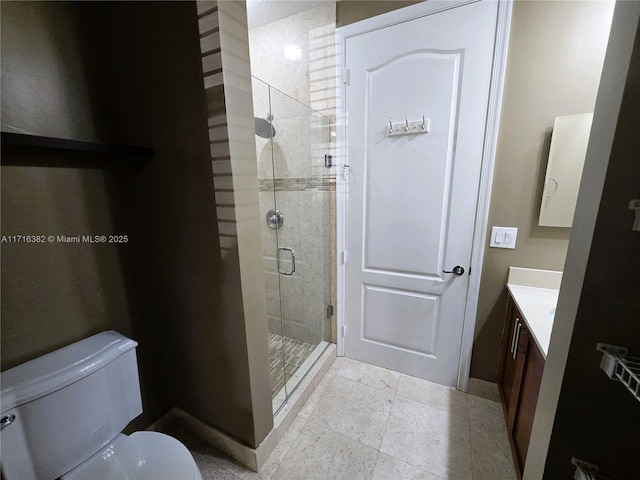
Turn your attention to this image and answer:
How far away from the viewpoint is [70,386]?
919mm

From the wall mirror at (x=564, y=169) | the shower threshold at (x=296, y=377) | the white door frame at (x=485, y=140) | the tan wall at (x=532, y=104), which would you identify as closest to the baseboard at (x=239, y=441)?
the shower threshold at (x=296, y=377)

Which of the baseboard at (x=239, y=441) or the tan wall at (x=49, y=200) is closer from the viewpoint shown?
the tan wall at (x=49, y=200)

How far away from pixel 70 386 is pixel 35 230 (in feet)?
1.96

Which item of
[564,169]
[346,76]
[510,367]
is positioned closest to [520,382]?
[510,367]

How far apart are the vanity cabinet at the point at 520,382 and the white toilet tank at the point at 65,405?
1745 mm

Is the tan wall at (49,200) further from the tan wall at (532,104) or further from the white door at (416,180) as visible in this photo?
the tan wall at (532,104)

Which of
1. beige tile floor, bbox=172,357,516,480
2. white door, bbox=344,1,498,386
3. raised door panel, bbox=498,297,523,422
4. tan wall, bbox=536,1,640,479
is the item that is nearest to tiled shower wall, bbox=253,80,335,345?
white door, bbox=344,1,498,386

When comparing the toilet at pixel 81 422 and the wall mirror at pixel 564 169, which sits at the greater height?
the wall mirror at pixel 564 169

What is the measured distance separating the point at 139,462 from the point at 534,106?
248 cm

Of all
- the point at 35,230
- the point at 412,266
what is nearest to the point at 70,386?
the point at 35,230

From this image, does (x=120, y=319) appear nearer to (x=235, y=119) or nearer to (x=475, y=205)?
(x=235, y=119)

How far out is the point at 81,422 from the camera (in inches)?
37.8

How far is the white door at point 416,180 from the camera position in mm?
1469

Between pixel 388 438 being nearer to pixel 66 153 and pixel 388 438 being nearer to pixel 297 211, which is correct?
pixel 297 211
